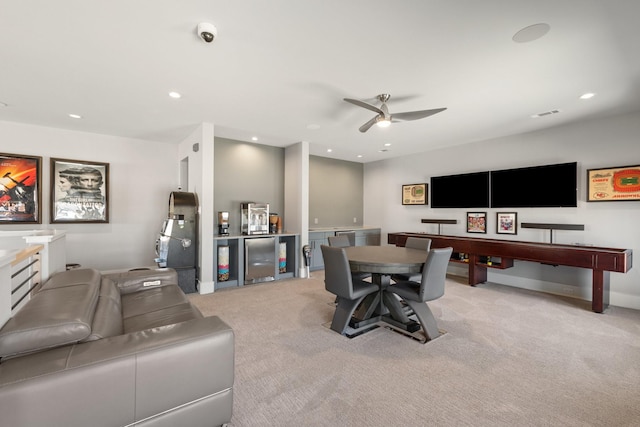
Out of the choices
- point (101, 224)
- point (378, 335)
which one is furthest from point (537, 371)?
point (101, 224)

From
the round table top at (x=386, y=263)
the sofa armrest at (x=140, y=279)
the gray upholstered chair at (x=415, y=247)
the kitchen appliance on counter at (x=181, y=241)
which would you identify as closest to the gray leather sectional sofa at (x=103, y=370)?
the sofa armrest at (x=140, y=279)

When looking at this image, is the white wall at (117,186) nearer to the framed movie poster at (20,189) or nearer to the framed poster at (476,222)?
the framed movie poster at (20,189)

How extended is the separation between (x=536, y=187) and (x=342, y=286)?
3.91 m

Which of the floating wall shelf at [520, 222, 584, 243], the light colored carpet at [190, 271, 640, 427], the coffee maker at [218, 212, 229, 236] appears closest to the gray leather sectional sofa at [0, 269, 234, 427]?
the light colored carpet at [190, 271, 640, 427]

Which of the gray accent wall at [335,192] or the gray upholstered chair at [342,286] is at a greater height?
the gray accent wall at [335,192]

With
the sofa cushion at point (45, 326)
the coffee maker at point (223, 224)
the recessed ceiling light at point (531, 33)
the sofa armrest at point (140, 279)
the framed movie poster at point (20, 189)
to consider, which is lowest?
the sofa armrest at point (140, 279)

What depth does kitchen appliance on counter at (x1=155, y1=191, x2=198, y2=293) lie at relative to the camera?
4488mm

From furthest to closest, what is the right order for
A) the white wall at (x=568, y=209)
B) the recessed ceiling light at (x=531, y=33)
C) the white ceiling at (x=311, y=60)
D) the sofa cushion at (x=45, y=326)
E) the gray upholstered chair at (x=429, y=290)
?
the white wall at (x=568, y=209)
the gray upholstered chair at (x=429, y=290)
the recessed ceiling light at (x=531, y=33)
the white ceiling at (x=311, y=60)
the sofa cushion at (x=45, y=326)

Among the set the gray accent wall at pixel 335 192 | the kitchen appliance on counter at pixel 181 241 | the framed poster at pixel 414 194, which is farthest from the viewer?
the gray accent wall at pixel 335 192

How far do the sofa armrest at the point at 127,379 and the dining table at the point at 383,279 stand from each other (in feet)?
5.55

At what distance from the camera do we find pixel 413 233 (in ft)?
20.6

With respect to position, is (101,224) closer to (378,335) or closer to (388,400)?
(378,335)

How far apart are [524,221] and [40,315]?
19.8ft

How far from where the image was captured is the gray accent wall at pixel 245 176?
5371mm
